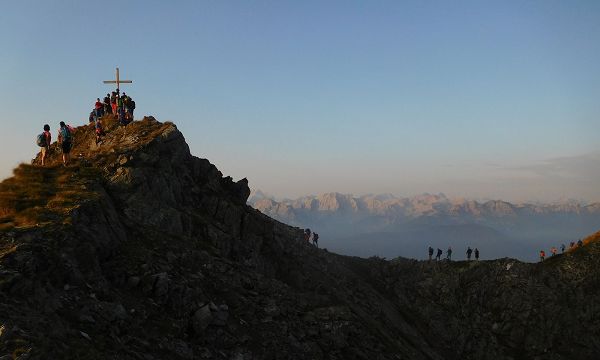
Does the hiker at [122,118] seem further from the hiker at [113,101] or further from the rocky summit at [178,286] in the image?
the hiker at [113,101]

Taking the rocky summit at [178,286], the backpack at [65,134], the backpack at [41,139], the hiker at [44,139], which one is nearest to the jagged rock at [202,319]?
the rocky summit at [178,286]

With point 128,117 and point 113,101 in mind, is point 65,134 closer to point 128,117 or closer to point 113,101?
point 128,117

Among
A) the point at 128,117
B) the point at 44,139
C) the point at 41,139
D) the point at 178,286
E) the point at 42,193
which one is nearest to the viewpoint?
the point at 178,286

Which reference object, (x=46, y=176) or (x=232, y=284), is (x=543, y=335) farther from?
(x=46, y=176)

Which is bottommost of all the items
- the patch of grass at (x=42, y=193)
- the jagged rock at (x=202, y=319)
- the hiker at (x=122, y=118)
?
the jagged rock at (x=202, y=319)

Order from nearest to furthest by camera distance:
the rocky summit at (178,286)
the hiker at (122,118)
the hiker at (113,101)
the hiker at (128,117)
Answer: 1. the rocky summit at (178,286)
2. the hiker at (122,118)
3. the hiker at (128,117)
4. the hiker at (113,101)

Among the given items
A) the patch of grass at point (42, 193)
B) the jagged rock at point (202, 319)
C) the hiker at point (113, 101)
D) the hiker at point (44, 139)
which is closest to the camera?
the jagged rock at point (202, 319)

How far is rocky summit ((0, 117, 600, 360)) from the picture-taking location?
16406 mm

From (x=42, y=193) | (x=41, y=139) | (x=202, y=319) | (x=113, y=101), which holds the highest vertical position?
(x=113, y=101)

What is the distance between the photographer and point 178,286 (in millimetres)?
21406

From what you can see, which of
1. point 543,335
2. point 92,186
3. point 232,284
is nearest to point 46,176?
point 92,186

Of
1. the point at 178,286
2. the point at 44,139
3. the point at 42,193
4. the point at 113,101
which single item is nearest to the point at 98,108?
the point at 113,101

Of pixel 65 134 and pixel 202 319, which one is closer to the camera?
pixel 202 319

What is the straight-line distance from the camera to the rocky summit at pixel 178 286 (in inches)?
646
